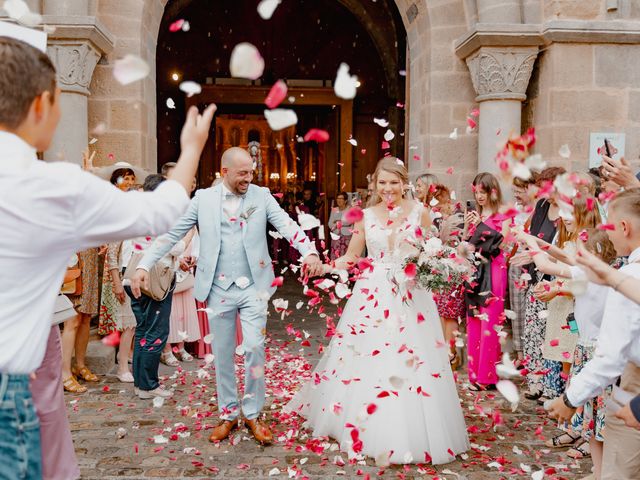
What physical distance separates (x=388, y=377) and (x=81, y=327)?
316 cm

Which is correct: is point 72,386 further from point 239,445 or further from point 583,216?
point 583,216

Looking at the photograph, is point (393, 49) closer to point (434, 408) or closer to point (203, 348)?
point (203, 348)

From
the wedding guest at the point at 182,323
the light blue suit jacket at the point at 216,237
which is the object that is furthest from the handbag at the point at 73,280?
the light blue suit jacket at the point at 216,237

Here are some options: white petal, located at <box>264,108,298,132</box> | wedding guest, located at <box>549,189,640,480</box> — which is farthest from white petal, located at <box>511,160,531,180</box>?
white petal, located at <box>264,108,298,132</box>

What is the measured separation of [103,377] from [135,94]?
3.09 metres

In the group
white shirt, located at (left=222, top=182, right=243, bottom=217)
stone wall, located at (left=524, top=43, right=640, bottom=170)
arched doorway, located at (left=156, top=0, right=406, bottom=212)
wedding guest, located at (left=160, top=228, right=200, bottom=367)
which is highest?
arched doorway, located at (left=156, top=0, right=406, bottom=212)

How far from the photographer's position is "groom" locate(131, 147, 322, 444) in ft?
14.7

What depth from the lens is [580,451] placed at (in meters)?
4.20

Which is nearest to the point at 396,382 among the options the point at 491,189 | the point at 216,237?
the point at 216,237

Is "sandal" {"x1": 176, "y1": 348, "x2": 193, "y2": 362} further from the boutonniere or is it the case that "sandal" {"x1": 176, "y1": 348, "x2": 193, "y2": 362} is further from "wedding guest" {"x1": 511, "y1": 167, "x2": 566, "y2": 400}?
"wedding guest" {"x1": 511, "y1": 167, "x2": 566, "y2": 400}

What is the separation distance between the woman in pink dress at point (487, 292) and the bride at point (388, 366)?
1.08 m

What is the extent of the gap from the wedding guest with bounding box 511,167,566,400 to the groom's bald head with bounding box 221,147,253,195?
7.71ft

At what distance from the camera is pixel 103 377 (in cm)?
610

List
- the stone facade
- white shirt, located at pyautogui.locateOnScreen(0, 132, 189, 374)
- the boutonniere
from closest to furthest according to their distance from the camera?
white shirt, located at pyautogui.locateOnScreen(0, 132, 189, 374) → the boutonniere → the stone facade
